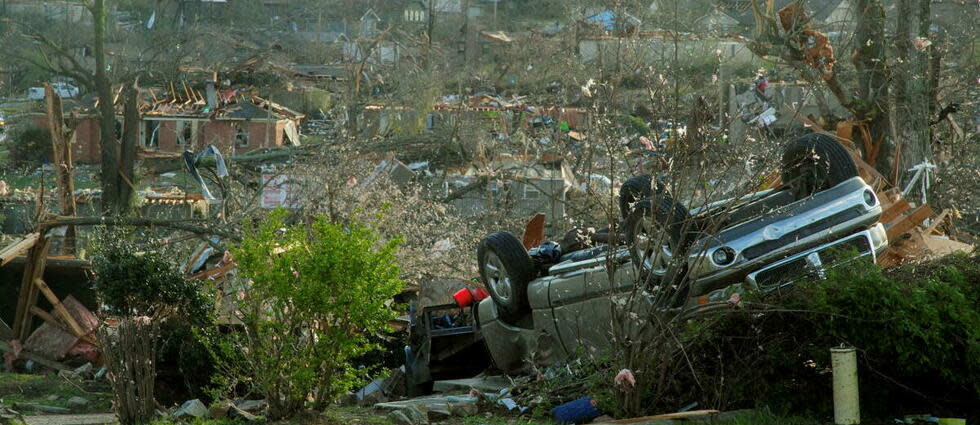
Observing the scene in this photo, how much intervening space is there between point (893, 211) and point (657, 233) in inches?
125

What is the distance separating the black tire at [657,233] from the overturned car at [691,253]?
0.01 m

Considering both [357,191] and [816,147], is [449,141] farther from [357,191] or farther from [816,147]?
[816,147]

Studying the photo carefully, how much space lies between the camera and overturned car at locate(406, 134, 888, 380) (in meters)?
7.45

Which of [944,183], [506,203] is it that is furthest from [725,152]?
[506,203]

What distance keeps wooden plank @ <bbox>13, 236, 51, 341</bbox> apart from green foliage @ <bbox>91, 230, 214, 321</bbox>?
3.45 meters

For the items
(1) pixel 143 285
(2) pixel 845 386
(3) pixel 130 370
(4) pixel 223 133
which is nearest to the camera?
(2) pixel 845 386

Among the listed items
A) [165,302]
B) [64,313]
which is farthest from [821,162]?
[64,313]

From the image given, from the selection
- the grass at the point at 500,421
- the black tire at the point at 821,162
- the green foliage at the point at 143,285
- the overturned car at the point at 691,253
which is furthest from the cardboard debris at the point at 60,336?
the black tire at the point at 821,162

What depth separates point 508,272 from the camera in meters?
9.88

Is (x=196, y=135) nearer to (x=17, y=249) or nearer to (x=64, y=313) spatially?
(x=17, y=249)

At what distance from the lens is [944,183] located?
15.9 m

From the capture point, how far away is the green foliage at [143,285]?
12359 mm

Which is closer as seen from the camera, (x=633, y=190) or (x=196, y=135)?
(x=633, y=190)

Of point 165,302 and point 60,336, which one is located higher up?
point 165,302
